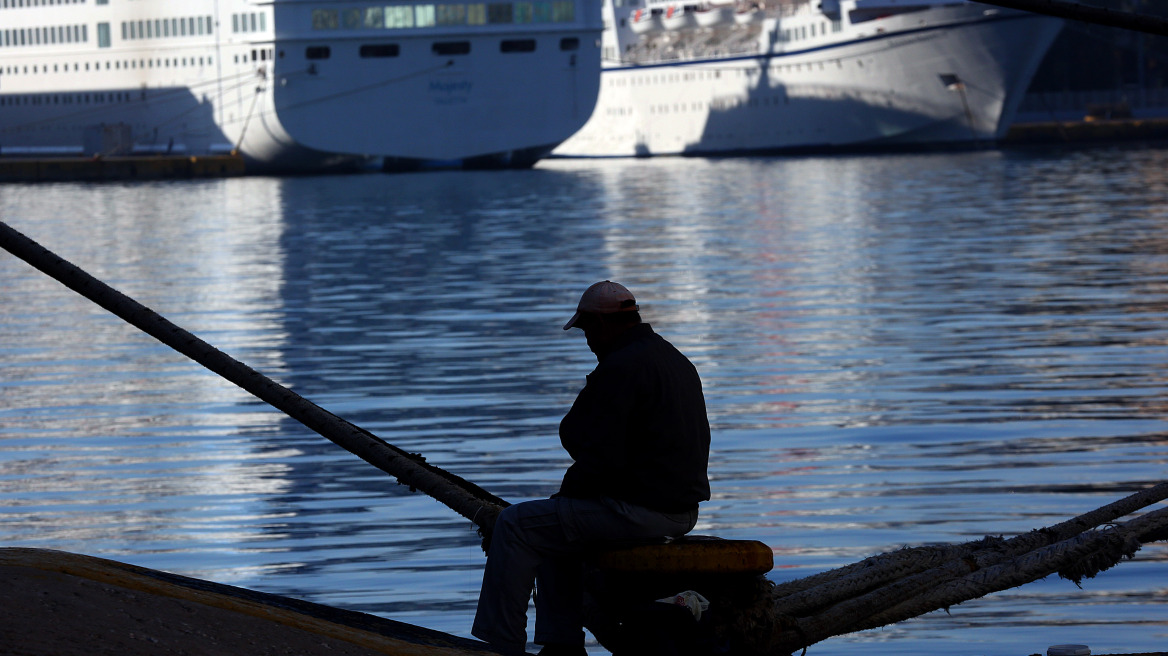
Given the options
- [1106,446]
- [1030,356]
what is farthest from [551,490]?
[1030,356]

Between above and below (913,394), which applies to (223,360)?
→ above

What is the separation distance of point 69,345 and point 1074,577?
53.0 ft

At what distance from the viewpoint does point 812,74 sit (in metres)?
82.9

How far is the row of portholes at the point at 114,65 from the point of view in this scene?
83.2 meters

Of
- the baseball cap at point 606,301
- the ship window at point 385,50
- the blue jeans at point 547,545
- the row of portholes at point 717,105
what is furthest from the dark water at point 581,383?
the row of portholes at point 717,105

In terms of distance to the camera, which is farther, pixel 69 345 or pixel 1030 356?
pixel 69 345

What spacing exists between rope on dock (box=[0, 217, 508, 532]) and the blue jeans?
42cm

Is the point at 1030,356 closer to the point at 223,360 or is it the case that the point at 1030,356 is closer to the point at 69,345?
the point at 69,345

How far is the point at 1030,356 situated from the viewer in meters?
18.1

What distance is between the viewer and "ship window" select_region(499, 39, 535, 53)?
249 feet

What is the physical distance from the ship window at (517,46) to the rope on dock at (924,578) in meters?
69.6

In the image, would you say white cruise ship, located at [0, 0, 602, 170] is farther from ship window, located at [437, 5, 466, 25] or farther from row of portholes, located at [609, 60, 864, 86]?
row of portholes, located at [609, 60, 864, 86]

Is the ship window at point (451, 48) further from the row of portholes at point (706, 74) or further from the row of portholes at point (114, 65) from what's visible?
the row of portholes at point (706, 74)

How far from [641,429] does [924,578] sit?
132 cm
